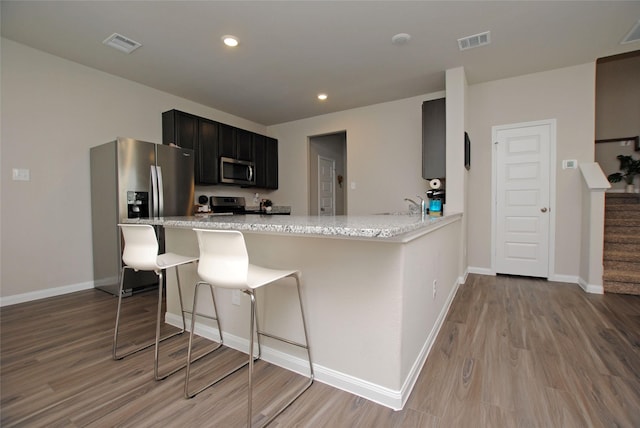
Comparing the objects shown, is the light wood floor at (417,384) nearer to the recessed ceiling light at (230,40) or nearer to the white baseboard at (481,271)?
the white baseboard at (481,271)

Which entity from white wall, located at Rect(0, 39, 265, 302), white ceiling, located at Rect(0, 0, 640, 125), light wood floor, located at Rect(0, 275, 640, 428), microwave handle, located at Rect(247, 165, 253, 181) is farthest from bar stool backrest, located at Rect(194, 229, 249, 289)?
microwave handle, located at Rect(247, 165, 253, 181)

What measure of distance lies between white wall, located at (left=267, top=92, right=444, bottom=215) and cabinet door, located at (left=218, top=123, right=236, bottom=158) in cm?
122

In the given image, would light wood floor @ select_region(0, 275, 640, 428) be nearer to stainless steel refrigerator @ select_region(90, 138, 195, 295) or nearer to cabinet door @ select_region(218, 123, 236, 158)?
stainless steel refrigerator @ select_region(90, 138, 195, 295)

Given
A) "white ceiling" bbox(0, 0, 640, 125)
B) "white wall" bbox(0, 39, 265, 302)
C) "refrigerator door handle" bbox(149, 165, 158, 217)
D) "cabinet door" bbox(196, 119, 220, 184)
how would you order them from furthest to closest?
"cabinet door" bbox(196, 119, 220, 184) < "refrigerator door handle" bbox(149, 165, 158, 217) < "white wall" bbox(0, 39, 265, 302) < "white ceiling" bbox(0, 0, 640, 125)

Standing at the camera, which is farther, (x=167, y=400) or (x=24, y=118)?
(x=24, y=118)

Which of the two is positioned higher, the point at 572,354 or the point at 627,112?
the point at 627,112

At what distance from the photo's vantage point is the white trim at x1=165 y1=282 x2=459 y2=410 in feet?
4.84

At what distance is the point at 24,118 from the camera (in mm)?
3000

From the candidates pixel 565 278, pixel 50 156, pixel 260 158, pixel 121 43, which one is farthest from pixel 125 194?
pixel 565 278

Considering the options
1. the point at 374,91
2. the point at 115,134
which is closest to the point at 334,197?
the point at 374,91

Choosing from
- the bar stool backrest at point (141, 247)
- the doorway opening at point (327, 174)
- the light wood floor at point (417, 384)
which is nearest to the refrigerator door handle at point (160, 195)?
the light wood floor at point (417, 384)

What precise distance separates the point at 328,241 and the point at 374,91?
3.28 meters

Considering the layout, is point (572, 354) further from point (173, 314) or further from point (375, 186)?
point (375, 186)

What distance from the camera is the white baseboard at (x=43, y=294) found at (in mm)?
2925
